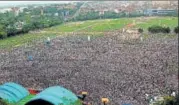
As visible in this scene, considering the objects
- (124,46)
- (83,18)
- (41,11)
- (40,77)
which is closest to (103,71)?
(40,77)

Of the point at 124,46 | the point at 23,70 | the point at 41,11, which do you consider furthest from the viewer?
the point at 41,11

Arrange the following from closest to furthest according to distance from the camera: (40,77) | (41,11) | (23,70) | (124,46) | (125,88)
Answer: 1. (125,88)
2. (40,77)
3. (23,70)
4. (124,46)
5. (41,11)

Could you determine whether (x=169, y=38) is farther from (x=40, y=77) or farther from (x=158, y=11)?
(x=158, y=11)

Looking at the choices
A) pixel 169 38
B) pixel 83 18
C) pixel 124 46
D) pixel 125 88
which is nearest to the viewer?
pixel 125 88

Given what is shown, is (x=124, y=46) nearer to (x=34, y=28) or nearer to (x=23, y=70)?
(x=23, y=70)

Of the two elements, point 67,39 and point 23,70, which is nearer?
point 23,70

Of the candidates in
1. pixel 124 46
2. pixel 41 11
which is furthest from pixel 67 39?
pixel 41 11
